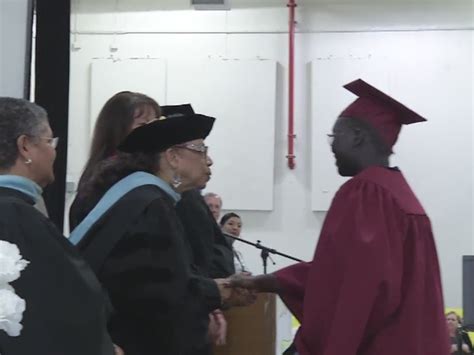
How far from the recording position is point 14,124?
6.47ft

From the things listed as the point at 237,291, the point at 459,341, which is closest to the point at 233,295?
the point at 237,291

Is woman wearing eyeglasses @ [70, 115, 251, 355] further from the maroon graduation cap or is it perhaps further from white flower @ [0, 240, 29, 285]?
the maroon graduation cap

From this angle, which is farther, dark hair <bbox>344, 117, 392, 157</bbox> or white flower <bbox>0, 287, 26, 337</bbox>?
dark hair <bbox>344, 117, 392, 157</bbox>

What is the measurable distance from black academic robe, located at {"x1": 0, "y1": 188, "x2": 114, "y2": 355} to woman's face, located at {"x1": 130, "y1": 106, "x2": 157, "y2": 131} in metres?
0.72

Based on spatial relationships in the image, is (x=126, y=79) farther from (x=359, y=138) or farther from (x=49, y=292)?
(x=49, y=292)

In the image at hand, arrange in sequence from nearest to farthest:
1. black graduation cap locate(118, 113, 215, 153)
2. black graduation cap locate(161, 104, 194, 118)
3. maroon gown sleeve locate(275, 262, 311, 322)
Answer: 1. black graduation cap locate(118, 113, 215, 153)
2. maroon gown sleeve locate(275, 262, 311, 322)
3. black graduation cap locate(161, 104, 194, 118)

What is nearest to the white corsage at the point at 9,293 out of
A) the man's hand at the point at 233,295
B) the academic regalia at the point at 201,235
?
the man's hand at the point at 233,295

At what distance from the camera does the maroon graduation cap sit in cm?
233

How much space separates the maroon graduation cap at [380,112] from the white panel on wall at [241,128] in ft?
13.3

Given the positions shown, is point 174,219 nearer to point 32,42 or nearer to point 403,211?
point 403,211

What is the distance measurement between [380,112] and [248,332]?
85 centimetres

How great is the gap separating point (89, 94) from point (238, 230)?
5.80 feet

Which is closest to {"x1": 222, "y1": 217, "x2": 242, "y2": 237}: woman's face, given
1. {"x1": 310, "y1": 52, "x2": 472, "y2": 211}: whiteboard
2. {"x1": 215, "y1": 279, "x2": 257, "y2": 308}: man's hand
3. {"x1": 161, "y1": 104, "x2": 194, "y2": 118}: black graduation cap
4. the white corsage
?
{"x1": 310, "y1": 52, "x2": 472, "y2": 211}: whiteboard

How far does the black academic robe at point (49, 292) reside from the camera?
5.98 ft
